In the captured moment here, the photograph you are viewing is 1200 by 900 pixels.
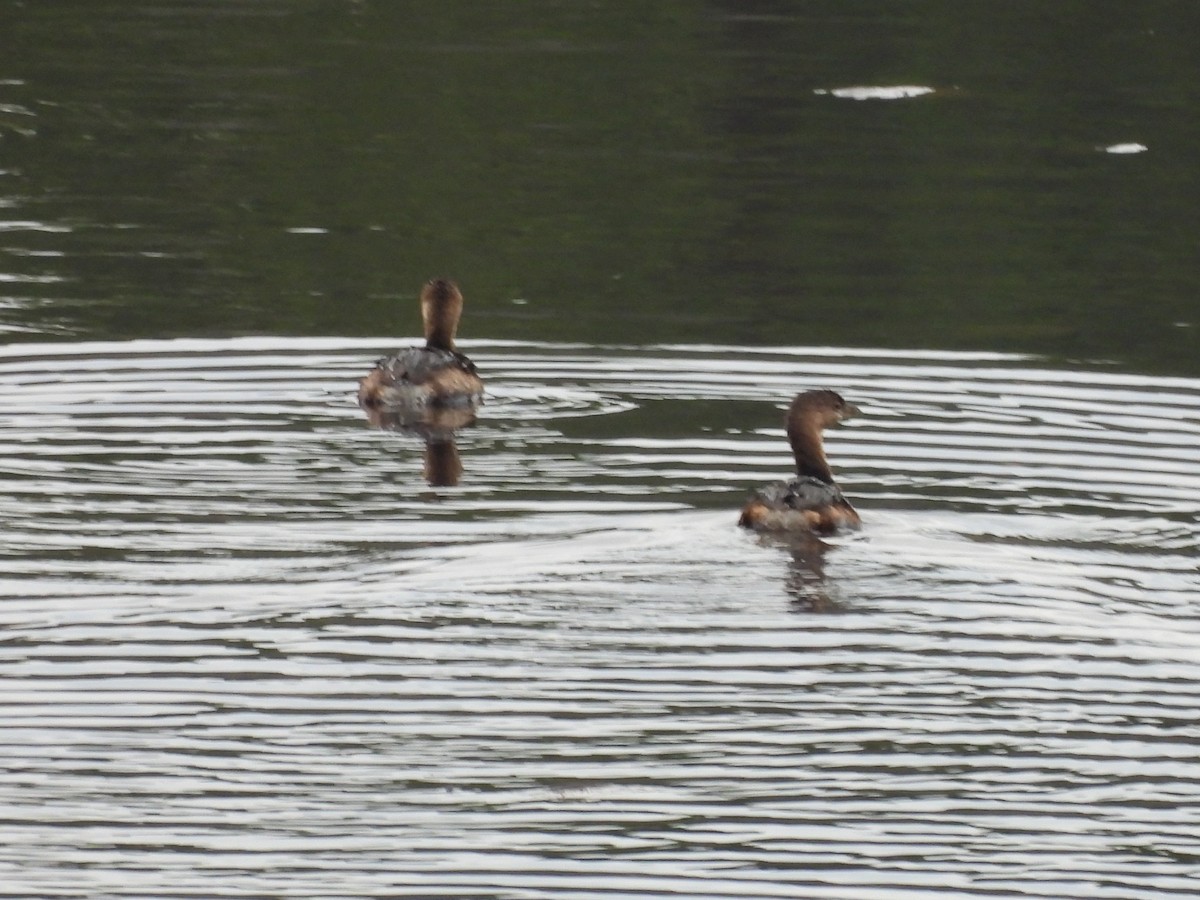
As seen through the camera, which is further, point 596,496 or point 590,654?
point 596,496

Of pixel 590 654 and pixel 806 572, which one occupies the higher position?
pixel 806 572

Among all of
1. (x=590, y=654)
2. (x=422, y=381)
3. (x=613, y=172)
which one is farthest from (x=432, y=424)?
(x=613, y=172)

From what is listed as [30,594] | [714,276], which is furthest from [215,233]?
[30,594]

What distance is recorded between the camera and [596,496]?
14195 millimetres

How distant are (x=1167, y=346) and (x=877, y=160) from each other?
331 inches

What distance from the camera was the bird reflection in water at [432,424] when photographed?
52.0 feet

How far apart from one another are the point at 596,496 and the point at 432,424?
2875mm

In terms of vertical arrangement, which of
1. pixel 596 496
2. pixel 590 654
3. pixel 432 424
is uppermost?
pixel 432 424

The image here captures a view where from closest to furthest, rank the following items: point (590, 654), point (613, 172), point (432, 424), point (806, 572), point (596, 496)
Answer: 1. point (590, 654)
2. point (806, 572)
3. point (596, 496)
4. point (432, 424)
5. point (613, 172)

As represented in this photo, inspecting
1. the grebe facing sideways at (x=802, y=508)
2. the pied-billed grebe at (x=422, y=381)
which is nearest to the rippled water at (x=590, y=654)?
the grebe facing sideways at (x=802, y=508)

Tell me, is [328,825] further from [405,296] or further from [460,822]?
[405,296]

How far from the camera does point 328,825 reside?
30.8 ft

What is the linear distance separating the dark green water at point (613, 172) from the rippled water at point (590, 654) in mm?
3406

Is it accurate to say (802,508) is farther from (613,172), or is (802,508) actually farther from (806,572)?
(613,172)
